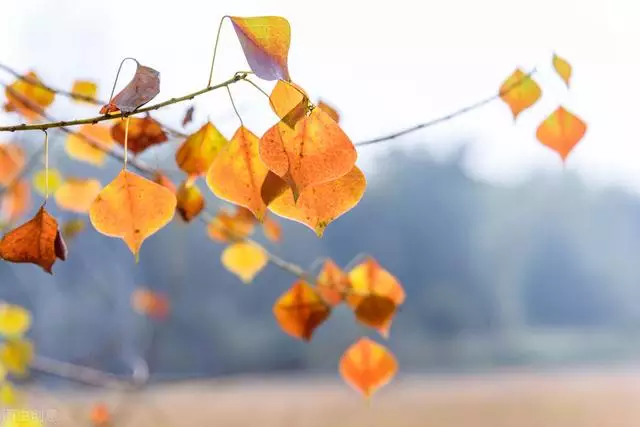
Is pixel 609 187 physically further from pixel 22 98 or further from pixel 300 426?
pixel 22 98

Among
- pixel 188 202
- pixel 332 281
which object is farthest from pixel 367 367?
pixel 188 202

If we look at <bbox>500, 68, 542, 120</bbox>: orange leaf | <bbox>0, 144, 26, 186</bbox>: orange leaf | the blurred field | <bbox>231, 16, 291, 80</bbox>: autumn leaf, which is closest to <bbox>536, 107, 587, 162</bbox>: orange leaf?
<bbox>500, 68, 542, 120</bbox>: orange leaf

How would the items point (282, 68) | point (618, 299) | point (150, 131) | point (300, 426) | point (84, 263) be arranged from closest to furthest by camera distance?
1. point (282, 68)
2. point (150, 131)
3. point (300, 426)
4. point (84, 263)
5. point (618, 299)

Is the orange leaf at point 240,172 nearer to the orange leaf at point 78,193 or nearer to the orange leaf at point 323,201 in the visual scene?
the orange leaf at point 323,201

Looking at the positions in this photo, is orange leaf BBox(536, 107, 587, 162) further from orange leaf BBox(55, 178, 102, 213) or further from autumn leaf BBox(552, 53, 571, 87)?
orange leaf BBox(55, 178, 102, 213)

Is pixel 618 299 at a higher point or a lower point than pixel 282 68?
higher

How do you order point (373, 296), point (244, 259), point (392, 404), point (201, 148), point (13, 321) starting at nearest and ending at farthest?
point (201, 148), point (373, 296), point (244, 259), point (13, 321), point (392, 404)

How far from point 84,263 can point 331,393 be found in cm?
99

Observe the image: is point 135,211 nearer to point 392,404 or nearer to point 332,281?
point 332,281

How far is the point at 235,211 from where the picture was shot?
2.68ft

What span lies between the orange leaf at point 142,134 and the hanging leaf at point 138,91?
0.16 metres

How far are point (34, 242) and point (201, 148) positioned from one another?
0.12 meters

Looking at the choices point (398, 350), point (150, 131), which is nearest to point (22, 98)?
point (150, 131)

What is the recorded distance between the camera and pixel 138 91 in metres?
0.26
